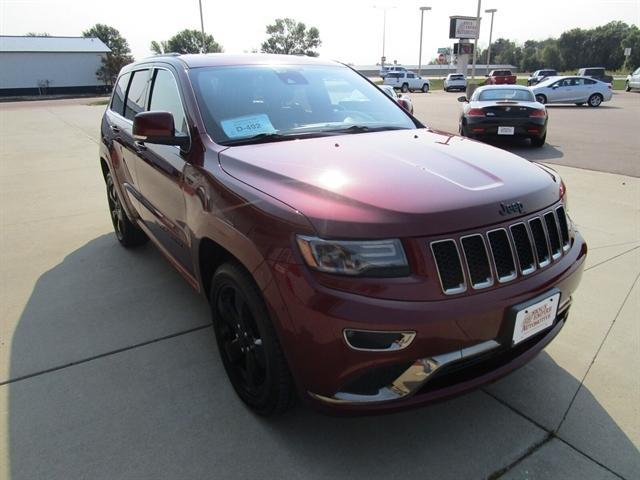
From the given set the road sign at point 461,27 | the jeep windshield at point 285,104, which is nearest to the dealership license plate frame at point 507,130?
the jeep windshield at point 285,104

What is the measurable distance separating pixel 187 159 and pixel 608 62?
3953 inches

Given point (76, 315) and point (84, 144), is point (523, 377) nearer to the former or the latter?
point (76, 315)

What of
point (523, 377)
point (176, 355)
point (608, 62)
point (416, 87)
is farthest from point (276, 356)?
point (608, 62)

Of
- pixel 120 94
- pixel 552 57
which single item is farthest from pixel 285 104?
pixel 552 57

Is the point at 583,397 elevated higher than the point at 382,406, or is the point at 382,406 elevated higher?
the point at 382,406

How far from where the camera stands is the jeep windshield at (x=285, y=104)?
280cm

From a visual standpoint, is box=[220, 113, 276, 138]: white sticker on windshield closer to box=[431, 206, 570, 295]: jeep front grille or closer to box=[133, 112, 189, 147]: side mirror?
box=[133, 112, 189, 147]: side mirror

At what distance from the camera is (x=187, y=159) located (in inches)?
107

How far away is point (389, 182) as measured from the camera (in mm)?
2102

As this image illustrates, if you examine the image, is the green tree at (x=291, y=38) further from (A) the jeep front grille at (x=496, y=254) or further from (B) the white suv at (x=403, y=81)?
(A) the jeep front grille at (x=496, y=254)

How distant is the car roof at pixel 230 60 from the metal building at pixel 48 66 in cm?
5507

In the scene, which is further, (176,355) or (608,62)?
(608,62)

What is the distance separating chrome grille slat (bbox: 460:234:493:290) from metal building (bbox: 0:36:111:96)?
57.8m

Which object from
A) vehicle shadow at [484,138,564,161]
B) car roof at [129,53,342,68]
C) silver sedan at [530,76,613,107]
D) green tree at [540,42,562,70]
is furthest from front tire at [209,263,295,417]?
green tree at [540,42,562,70]
